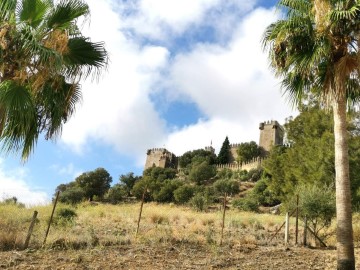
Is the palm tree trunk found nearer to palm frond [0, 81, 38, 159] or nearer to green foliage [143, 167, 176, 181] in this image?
palm frond [0, 81, 38, 159]

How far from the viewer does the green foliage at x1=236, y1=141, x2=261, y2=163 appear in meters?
73.4

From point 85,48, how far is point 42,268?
4415 mm

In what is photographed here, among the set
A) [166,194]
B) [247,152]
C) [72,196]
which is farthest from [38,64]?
[247,152]

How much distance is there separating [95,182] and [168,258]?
148 ft

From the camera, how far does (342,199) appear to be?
821 cm

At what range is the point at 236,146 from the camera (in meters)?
80.6

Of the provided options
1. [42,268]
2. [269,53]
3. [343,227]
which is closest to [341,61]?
[269,53]

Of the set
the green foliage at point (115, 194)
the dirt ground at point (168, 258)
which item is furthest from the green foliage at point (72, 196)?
the dirt ground at point (168, 258)

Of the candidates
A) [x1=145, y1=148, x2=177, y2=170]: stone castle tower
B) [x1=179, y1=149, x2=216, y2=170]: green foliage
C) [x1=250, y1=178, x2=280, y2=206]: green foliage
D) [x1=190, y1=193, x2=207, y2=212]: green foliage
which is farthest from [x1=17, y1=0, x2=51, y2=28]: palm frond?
[x1=145, y1=148, x2=177, y2=170]: stone castle tower

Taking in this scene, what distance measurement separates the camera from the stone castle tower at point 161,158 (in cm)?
8575

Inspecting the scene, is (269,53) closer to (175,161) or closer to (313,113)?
(313,113)

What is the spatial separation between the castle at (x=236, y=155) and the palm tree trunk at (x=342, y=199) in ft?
191

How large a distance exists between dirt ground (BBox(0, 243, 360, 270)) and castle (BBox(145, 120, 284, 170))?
186 ft

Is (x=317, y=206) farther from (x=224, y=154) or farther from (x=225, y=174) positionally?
(x=224, y=154)
